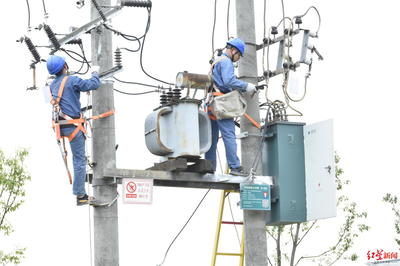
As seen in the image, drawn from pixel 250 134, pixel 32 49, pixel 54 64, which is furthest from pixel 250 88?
pixel 32 49

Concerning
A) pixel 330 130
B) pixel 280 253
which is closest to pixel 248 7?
pixel 330 130

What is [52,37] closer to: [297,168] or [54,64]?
[54,64]

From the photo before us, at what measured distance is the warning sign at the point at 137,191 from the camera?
39.9 feet

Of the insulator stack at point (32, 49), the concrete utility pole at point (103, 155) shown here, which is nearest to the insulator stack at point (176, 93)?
the concrete utility pole at point (103, 155)

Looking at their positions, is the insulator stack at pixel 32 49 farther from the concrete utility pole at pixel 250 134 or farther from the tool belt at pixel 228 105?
the concrete utility pole at pixel 250 134

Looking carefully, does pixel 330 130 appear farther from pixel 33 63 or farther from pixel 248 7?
pixel 33 63

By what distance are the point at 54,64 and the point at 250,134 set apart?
8.90 feet

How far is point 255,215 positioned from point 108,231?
6.88ft

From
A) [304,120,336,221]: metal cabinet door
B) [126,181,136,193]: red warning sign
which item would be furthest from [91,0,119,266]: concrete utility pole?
[304,120,336,221]: metal cabinet door

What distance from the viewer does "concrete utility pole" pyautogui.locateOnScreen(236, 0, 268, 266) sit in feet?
43.0

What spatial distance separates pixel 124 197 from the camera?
12133 millimetres

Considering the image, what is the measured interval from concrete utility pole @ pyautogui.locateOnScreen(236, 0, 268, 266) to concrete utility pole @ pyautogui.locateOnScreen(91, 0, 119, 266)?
1.86 metres

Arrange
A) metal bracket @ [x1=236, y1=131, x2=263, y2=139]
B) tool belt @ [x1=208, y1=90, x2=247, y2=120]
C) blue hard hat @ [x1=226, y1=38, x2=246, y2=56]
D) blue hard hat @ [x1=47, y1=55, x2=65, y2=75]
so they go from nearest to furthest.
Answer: blue hard hat @ [x1=47, y1=55, x2=65, y2=75] → tool belt @ [x1=208, y1=90, x2=247, y2=120] → blue hard hat @ [x1=226, y1=38, x2=246, y2=56] → metal bracket @ [x1=236, y1=131, x2=263, y2=139]

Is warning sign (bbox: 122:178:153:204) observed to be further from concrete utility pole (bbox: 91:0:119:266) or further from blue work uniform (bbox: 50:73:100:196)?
blue work uniform (bbox: 50:73:100:196)
